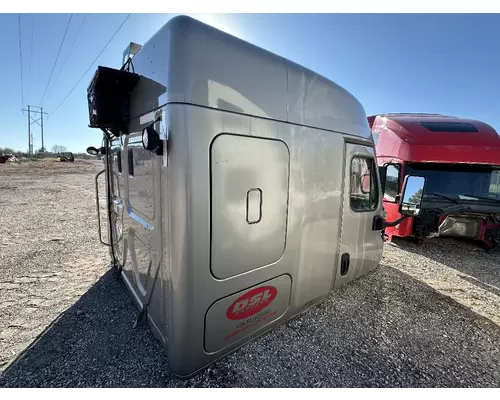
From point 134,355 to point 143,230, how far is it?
1.10m

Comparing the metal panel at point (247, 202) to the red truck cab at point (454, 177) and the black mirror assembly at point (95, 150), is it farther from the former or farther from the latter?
the red truck cab at point (454, 177)

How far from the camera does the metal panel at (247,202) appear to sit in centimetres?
171

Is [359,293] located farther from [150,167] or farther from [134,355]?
[150,167]

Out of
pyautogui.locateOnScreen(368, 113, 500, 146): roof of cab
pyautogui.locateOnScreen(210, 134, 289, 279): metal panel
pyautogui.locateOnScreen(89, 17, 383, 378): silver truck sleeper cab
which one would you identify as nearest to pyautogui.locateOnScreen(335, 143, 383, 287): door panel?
pyautogui.locateOnScreen(89, 17, 383, 378): silver truck sleeper cab

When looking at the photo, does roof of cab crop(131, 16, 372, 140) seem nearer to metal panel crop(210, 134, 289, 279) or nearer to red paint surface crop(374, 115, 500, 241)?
metal panel crop(210, 134, 289, 279)

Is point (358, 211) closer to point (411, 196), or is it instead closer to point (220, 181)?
point (411, 196)

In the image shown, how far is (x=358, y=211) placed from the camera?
304cm

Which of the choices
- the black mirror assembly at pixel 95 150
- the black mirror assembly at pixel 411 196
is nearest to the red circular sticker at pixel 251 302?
the black mirror assembly at pixel 411 196

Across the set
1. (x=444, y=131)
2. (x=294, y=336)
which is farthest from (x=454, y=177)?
(x=294, y=336)

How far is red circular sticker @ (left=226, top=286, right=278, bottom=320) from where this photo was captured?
1.97 m

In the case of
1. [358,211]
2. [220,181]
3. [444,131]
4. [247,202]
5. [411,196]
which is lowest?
[358,211]

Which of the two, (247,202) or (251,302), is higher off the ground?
(247,202)

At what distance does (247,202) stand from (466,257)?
549 centimetres

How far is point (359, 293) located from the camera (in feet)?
10.9
